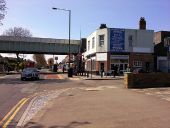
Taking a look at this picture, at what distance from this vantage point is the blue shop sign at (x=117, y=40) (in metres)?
54.1

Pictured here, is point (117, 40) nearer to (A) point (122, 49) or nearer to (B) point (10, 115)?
(A) point (122, 49)

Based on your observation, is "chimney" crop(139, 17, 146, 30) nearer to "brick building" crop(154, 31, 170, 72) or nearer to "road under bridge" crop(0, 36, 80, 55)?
"brick building" crop(154, 31, 170, 72)

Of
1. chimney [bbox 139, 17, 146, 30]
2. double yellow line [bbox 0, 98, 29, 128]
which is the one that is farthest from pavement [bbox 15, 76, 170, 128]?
chimney [bbox 139, 17, 146, 30]

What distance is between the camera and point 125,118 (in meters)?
12.5

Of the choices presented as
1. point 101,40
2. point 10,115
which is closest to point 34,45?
point 101,40

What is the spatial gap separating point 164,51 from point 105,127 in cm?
4958

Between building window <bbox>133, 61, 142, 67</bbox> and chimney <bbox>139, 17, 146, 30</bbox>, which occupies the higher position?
chimney <bbox>139, 17, 146, 30</bbox>

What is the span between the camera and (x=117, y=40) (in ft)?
179

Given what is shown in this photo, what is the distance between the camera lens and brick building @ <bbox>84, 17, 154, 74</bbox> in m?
54.2

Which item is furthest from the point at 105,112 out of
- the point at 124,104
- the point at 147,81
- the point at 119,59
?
the point at 119,59

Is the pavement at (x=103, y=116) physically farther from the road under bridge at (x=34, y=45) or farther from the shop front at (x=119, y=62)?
the road under bridge at (x=34, y=45)

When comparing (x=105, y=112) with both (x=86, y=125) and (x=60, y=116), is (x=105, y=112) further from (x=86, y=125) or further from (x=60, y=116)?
(x=86, y=125)

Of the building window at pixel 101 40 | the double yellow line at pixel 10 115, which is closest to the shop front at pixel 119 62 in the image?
the building window at pixel 101 40

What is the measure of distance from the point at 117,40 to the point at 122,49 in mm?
1532
